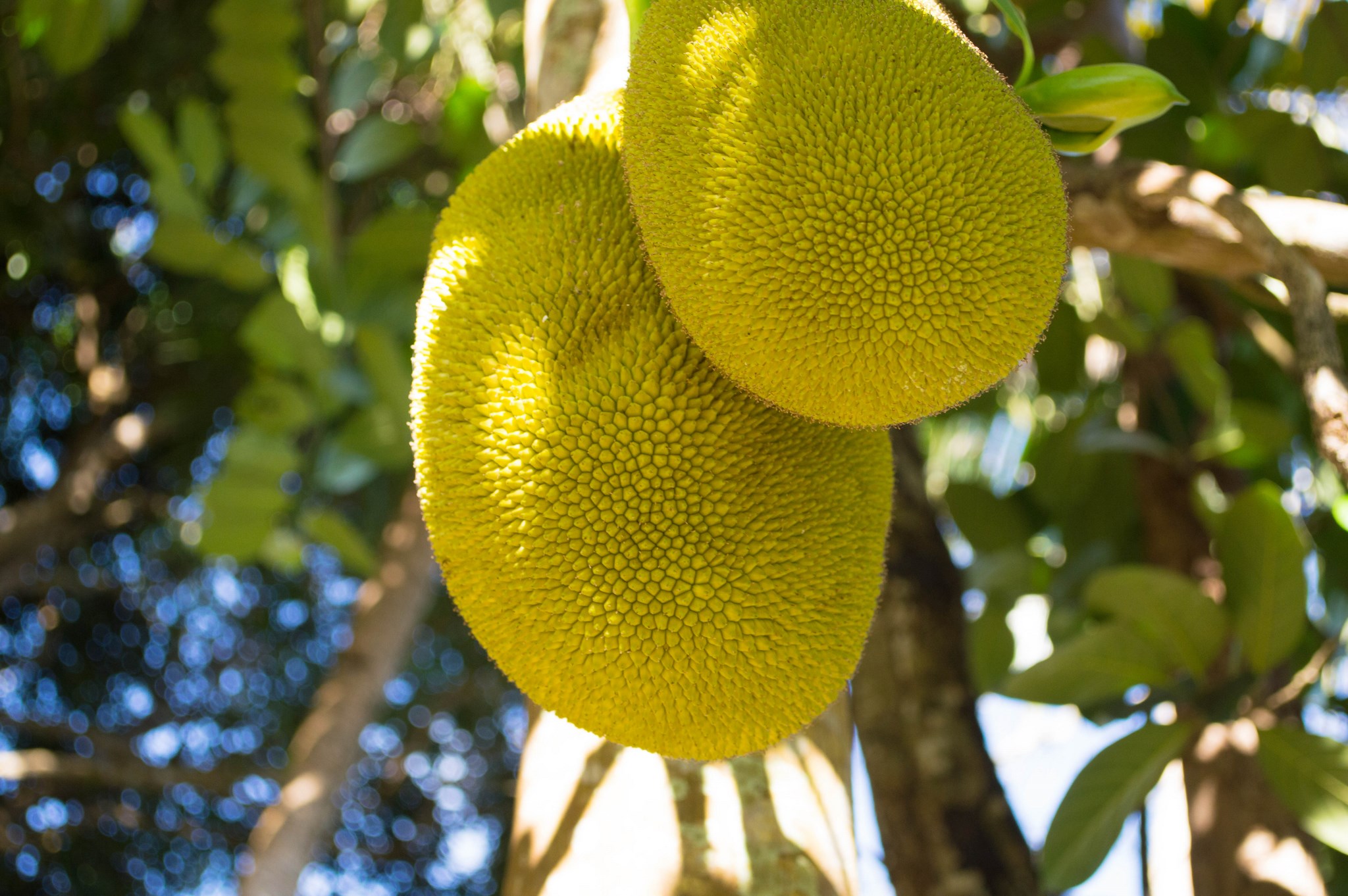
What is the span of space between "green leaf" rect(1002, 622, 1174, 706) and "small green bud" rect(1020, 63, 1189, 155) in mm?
629

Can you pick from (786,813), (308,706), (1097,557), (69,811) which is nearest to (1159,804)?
(1097,557)

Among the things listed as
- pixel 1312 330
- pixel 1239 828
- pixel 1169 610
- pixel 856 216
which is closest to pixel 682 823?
pixel 856 216

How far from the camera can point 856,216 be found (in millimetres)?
604

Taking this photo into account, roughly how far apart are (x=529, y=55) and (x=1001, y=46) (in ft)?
3.66

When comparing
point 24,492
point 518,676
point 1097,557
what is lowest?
point 24,492

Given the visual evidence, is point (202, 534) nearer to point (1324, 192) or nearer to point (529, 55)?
point (529, 55)

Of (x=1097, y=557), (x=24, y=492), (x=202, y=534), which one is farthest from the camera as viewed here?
(x=24, y=492)

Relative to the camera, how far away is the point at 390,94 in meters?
2.73

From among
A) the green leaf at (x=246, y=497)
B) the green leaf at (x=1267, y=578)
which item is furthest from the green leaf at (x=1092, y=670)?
the green leaf at (x=246, y=497)

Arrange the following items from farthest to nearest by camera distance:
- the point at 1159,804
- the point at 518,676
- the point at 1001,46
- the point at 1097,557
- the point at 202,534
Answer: the point at 1001,46
the point at 202,534
the point at 1097,557
the point at 1159,804
the point at 518,676

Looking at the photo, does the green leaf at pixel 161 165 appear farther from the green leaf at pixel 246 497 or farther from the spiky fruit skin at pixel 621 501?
the spiky fruit skin at pixel 621 501

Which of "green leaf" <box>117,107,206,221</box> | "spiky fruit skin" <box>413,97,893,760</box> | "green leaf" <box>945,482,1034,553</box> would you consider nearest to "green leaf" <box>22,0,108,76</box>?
"green leaf" <box>117,107,206,221</box>

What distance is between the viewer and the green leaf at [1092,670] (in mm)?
1204

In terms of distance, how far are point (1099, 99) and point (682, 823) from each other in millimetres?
617
